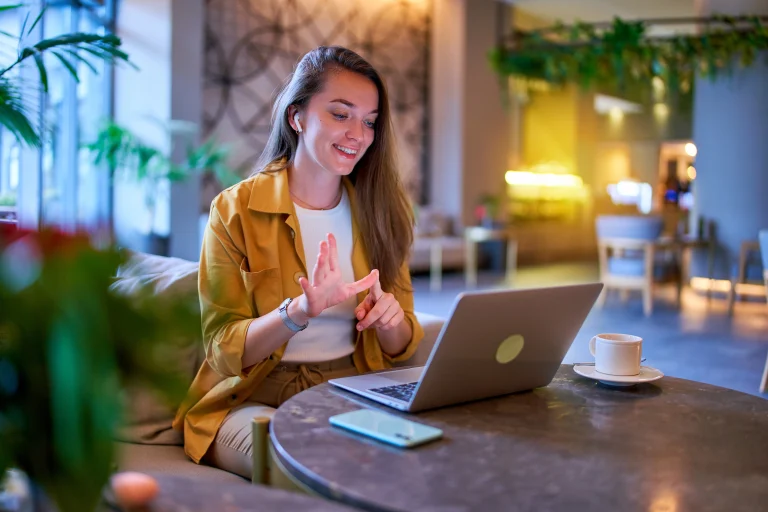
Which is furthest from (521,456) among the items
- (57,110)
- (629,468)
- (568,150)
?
(568,150)

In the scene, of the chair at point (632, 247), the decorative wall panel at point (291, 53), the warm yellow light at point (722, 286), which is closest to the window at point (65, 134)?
the decorative wall panel at point (291, 53)

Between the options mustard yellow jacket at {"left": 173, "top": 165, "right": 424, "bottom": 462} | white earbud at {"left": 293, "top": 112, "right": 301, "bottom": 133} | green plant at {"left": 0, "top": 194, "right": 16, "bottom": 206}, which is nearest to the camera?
mustard yellow jacket at {"left": 173, "top": 165, "right": 424, "bottom": 462}

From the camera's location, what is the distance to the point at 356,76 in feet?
5.90

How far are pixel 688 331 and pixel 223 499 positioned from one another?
596 centimetres

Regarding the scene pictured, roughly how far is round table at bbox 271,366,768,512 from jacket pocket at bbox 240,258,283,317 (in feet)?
1.26

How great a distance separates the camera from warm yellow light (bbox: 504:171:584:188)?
42.9ft

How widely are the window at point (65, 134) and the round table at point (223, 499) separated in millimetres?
4460

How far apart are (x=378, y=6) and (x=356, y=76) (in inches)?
348

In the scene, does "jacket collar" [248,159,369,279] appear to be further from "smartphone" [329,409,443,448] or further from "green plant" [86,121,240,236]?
"green plant" [86,121,240,236]

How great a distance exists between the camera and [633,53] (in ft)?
28.0

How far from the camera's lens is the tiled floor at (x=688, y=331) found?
15.2 ft

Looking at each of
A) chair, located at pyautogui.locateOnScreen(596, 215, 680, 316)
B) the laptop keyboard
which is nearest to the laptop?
the laptop keyboard

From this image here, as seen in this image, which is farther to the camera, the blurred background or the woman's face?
the blurred background

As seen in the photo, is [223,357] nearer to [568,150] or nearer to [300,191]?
[300,191]
